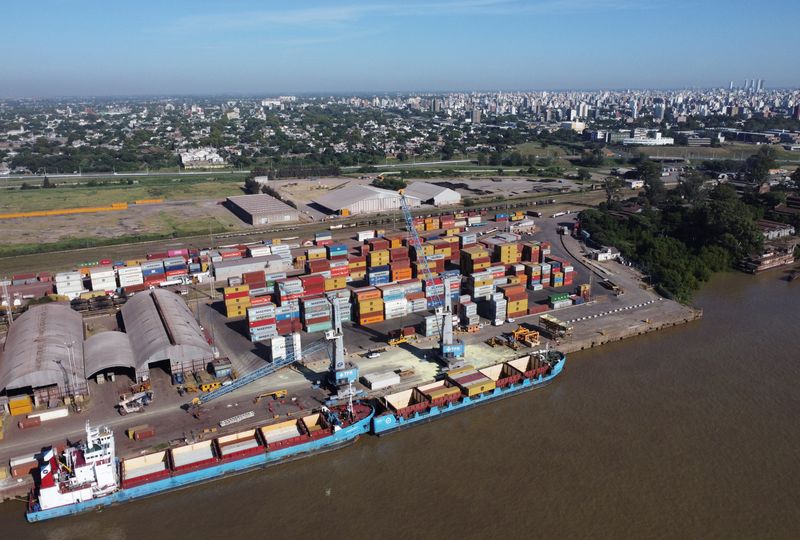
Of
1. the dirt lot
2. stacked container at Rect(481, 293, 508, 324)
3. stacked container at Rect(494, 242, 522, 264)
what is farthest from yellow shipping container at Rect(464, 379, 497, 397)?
the dirt lot

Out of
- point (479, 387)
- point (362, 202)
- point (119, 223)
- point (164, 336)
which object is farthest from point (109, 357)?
point (362, 202)

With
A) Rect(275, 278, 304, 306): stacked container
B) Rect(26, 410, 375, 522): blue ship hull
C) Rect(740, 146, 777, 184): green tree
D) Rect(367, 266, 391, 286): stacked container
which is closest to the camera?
Rect(26, 410, 375, 522): blue ship hull

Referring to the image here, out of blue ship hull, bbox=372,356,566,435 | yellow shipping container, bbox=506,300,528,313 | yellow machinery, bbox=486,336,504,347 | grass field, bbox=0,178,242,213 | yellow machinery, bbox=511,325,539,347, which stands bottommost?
blue ship hull, bbox=372,356,566,435

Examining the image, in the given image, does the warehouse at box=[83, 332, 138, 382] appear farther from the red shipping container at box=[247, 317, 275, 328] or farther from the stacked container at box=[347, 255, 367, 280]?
the stacked container at box=[347, 255, 367, 280]

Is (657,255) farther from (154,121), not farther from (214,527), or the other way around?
(154,121)

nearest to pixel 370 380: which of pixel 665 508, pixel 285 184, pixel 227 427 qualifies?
pixel 227 427

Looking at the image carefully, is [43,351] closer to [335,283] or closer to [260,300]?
[260,300]
